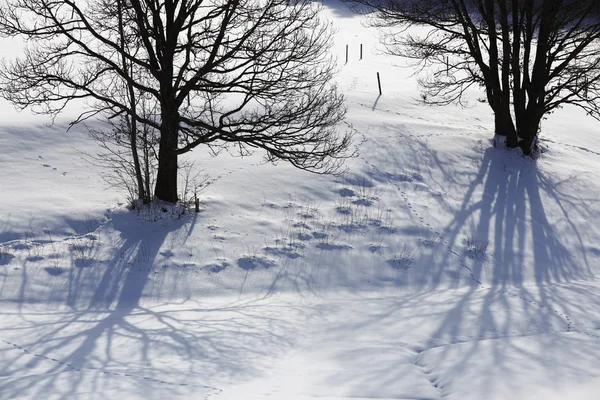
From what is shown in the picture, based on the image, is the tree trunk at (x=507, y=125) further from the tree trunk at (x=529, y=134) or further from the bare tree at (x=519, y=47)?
the tree trunk at (x=529, y=134)

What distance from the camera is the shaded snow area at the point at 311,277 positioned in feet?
22.6

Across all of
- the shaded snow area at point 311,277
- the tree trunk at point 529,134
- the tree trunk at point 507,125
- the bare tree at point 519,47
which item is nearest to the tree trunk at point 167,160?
the shaded snow area at point 311,277

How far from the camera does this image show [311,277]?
10508mm

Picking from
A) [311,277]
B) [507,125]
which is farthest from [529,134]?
[311,277]

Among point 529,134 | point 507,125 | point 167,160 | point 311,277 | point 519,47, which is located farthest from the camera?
point 507,125

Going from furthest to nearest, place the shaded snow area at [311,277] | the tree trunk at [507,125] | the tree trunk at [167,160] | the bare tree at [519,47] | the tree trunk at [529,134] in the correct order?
the tree trunk at [507,125]
the tree trunk at [529,134]
the bare tree at [519,47]
the tree trunk at [167,160]
the shaded snow area at [311,277]

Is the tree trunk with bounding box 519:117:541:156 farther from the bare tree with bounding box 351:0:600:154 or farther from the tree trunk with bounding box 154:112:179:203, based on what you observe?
the tree trunk with bounding box 154:112:179:203

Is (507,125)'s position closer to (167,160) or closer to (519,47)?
(519,47)

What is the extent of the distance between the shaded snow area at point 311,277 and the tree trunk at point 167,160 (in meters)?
0.71

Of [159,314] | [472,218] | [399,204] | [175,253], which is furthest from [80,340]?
[472,218]

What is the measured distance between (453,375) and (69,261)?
6326 mm

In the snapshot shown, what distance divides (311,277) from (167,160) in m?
3.70

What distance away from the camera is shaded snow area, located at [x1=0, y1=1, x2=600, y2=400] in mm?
6902

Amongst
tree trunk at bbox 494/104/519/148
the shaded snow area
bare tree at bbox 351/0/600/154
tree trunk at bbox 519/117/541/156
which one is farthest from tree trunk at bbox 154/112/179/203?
tree trunk at bbox 519/117/541/156
